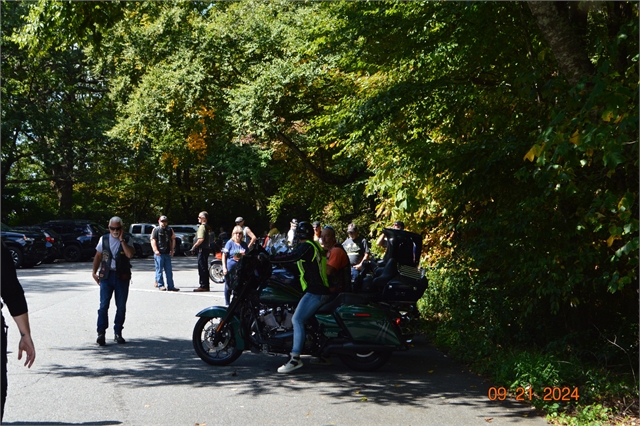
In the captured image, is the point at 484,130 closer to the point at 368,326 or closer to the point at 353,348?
the point at 368,326

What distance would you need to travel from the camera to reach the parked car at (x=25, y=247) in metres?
27.2

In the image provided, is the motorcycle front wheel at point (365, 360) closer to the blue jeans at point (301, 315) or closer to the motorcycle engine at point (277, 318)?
the blue jeans at point (301, 315)

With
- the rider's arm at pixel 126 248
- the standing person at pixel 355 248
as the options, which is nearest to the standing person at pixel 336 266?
the rider's arm at pixel 126 248

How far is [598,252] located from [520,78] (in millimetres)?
2076

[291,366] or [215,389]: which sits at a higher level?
[291,366]

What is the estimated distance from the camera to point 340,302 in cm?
931

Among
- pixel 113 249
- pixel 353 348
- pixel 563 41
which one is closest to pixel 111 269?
pixel 113 249

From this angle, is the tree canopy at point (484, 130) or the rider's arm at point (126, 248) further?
the rider's arm at point (126, 248)

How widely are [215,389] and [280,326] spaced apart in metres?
1.45

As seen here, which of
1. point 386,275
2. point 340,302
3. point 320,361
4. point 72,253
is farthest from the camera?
point 72,253

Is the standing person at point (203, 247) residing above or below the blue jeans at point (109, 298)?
above

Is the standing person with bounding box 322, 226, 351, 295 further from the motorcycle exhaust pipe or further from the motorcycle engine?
the motorcycle exhaust pipe

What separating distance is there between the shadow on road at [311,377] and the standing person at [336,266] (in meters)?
0.98

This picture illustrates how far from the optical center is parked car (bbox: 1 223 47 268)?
2723cm
